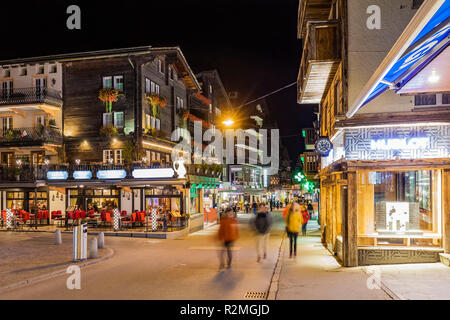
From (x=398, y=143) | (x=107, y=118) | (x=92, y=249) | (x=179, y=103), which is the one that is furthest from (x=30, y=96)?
(x=398, y=143)

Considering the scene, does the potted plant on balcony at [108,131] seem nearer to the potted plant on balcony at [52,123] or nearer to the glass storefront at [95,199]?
the glass storefront at [95,199]

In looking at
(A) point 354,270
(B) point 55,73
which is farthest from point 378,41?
(B) point 55,73

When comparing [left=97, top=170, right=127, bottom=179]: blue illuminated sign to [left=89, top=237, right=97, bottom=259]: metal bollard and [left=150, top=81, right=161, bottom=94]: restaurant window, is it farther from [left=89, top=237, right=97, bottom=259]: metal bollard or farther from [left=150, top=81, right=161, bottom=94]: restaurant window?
[left=89, top=237, right=97, bottom=259]: metal bollard

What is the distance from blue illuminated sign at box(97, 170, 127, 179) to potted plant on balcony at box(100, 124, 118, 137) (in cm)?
441

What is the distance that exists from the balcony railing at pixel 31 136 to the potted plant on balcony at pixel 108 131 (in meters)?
4.13

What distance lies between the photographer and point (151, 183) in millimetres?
25812

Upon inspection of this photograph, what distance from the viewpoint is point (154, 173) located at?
25.7 meters

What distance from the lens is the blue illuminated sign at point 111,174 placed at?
26.6 m

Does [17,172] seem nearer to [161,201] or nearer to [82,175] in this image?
[82,175]

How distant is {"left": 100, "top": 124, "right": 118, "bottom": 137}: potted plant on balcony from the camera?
30734 mm

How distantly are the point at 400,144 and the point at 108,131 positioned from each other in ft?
75.6

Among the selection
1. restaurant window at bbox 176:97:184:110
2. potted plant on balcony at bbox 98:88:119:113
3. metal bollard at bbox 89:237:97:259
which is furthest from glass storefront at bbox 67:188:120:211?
metal bollard at bbox 89:237:97:259

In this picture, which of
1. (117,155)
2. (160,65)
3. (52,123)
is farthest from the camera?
(160,65)

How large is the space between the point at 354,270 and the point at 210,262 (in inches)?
195
